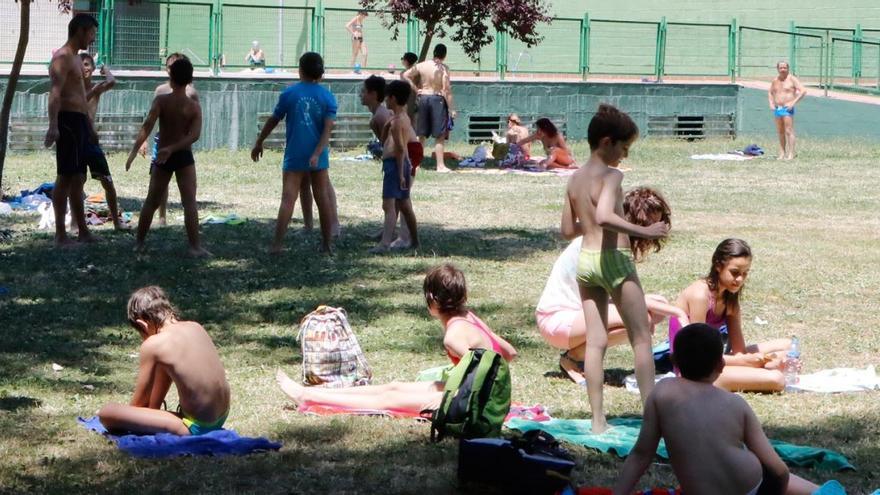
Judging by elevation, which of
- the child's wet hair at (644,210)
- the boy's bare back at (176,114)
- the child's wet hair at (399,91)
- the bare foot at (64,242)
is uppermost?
the child's wet hair at (399,91)

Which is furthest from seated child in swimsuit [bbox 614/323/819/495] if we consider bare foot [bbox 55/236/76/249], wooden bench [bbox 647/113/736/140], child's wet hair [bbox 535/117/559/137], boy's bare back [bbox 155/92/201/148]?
wooden bench [bbox 647/113/736/140]

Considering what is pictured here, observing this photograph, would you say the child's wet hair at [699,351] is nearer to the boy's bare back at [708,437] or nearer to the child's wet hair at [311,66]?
the boy's bare back at [708,437]

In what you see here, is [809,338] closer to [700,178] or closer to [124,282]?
[124,282]

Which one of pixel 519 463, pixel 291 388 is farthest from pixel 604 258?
pixel 291 388

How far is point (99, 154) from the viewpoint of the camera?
466 inches

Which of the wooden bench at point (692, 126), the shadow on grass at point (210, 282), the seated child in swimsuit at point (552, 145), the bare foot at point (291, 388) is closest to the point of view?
the bare foot at point (291, 388)

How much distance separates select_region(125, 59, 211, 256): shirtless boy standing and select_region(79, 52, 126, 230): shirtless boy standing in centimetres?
80

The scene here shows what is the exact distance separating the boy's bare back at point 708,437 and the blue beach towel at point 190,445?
78.6 inches

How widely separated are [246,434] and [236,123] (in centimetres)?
1768

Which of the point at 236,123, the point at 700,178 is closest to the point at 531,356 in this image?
the point at 700,178

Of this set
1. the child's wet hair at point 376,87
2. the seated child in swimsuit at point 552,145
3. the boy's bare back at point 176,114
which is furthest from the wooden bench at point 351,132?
the boy's bare back at point 176,114

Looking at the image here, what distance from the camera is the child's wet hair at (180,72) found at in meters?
11.1

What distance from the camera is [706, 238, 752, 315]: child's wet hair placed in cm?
703

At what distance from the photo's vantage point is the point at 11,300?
368 inches
